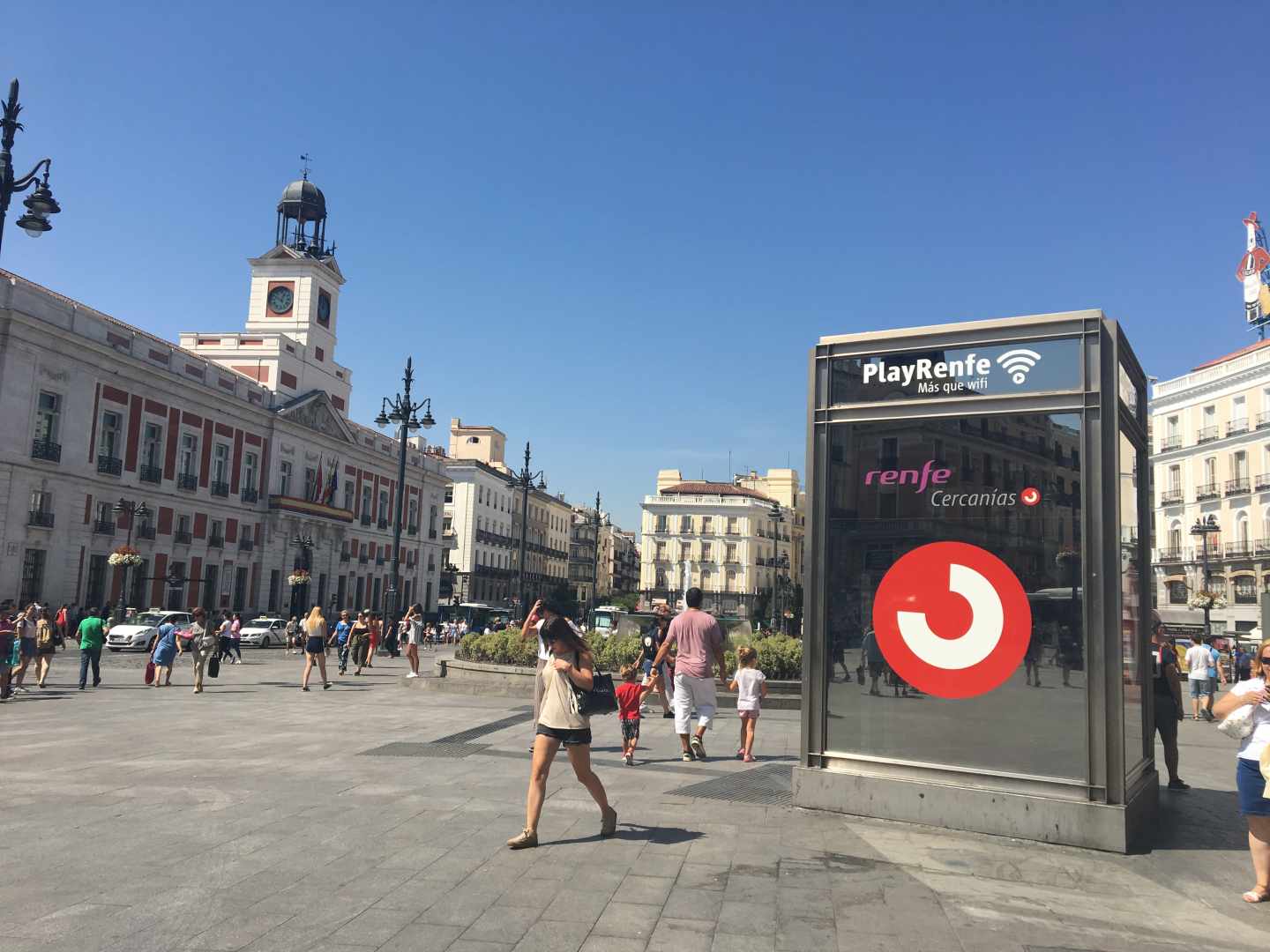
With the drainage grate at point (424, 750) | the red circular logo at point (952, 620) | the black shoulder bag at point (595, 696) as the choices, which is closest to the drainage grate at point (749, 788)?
the red circular logo at point (952, 620)

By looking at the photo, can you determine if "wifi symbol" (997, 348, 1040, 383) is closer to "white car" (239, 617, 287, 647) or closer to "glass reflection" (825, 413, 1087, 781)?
"glass reflection" (825, 413, 1087, 781)

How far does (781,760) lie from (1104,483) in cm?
483

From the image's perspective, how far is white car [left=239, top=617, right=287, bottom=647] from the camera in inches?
1580

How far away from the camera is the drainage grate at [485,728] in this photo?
36.3 ft

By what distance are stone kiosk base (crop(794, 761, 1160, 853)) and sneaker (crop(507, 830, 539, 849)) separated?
2373mm

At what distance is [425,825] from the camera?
679 centimetres

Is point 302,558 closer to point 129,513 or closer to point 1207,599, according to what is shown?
point 129,513

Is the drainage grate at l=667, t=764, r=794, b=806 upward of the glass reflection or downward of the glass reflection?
downward

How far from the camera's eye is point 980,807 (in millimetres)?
6824

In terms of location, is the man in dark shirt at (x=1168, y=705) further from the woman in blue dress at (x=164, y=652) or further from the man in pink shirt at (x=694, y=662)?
Answer: the woman in blue dress at (x=164, y=652)

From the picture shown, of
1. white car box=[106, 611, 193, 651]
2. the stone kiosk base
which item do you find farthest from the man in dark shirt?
white car box=[106, 611, 193, 651]

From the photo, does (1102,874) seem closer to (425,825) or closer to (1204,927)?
(1204,927)

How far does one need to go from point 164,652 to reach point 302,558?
38062mm

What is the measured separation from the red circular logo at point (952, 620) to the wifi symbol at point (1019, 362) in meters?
1.32
